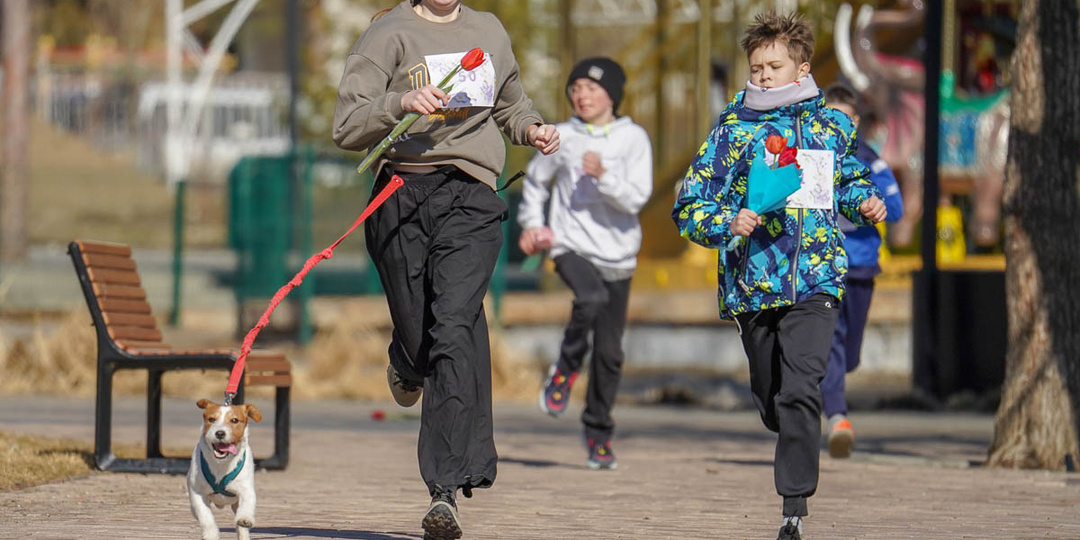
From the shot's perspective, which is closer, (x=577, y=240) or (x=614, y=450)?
(x=577, y=240)

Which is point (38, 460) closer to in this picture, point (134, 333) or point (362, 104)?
point (134, 333)

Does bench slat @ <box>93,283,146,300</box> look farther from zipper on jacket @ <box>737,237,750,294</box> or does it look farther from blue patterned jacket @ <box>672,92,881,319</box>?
zipper on jacket @ <box>737,237,750,294</box>

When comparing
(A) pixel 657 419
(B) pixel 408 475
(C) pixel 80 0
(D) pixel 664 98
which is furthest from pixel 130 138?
(B) pixel 408 475

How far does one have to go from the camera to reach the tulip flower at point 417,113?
5.82m

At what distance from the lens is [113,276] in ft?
27.7

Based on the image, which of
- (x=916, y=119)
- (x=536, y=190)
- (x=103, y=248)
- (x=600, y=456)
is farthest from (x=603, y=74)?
(x=916, y=119)

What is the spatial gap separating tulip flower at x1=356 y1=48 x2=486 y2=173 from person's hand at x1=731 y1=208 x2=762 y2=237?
95cm

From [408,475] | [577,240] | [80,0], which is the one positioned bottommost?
[408,475]

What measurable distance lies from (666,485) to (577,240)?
1.36 meters

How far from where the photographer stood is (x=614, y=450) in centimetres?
990

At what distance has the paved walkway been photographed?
256 inches

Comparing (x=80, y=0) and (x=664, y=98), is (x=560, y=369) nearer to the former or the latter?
(x=664, y=98)

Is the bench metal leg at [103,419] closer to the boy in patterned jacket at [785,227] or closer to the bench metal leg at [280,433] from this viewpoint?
the bench metal leg at [280,433]

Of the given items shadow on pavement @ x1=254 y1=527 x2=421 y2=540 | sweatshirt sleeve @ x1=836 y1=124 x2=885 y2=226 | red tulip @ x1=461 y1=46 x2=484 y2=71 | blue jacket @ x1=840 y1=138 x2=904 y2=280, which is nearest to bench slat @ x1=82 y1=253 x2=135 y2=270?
shadow on pavement @ x1=254 y1=527 x2=421 y2=540
